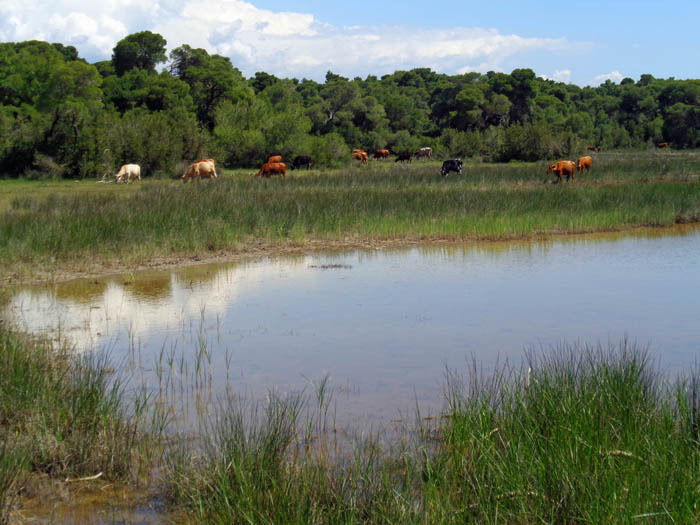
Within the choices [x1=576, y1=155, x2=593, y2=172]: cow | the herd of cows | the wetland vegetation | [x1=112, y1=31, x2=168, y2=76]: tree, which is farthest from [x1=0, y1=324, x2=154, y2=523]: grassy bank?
[x1=112, y1=31, x2=168, y2=76]: tree

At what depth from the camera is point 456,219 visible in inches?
631

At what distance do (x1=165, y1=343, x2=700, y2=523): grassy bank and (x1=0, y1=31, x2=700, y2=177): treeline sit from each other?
28346mm

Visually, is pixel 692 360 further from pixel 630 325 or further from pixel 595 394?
pixel 595 394

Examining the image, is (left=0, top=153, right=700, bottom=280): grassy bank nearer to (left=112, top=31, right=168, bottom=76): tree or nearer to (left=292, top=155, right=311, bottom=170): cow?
(left=292, top=155, right=311, bottom=170): cow

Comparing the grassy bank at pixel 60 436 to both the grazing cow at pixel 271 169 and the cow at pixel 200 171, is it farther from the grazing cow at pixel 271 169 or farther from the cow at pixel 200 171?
the grazing cow at pixel 271 169

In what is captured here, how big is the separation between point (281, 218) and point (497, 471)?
38.2ft

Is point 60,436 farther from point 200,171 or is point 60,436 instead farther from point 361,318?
point 200,171

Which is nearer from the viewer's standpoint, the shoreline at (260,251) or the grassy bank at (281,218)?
the shoreline at (260,251)

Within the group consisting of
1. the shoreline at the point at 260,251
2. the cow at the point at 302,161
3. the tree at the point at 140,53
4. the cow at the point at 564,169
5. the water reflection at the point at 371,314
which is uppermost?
the tree at the point at 140,53

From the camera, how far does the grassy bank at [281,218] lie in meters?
12.1

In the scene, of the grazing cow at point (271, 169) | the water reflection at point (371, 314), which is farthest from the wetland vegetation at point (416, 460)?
the grazing cow at point (271, 169)

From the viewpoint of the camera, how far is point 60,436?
14.5 feet

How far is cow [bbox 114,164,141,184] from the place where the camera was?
27.3 meters

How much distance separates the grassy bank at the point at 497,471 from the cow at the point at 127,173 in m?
24.3
